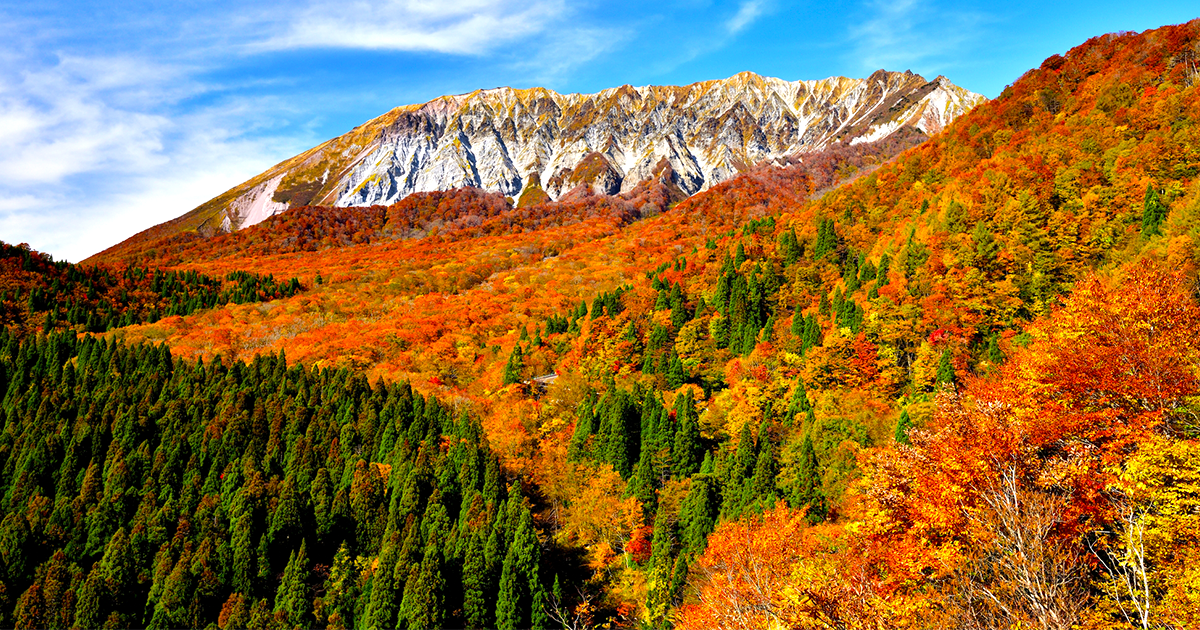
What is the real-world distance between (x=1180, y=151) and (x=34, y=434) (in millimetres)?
128580

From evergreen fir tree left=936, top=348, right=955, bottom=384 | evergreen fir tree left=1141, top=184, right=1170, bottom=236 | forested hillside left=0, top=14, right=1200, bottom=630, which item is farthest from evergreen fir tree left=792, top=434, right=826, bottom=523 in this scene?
evergreen fir tree left=1141, top=184, right=1170, bottom=236

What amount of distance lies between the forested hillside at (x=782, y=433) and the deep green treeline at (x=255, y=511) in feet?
1.24

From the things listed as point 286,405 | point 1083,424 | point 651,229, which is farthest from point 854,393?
point 651,229

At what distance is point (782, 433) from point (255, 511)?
51.7 meters

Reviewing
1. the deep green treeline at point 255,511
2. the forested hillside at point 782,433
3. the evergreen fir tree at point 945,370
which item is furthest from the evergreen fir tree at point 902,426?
the deep green treeline at point 255,511

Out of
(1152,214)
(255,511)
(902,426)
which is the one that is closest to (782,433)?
(902,426)

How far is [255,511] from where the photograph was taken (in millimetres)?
56594

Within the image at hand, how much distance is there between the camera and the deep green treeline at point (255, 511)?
4903cm

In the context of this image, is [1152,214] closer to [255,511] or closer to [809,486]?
[809,486]

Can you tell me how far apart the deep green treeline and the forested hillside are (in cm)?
38

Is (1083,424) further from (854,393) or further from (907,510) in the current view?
(854,393)

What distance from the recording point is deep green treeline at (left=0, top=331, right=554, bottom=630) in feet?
161

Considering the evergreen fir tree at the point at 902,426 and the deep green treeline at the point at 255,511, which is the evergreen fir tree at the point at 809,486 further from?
the deep green treeline at the point at 255,511

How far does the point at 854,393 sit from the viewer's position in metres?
58.0
